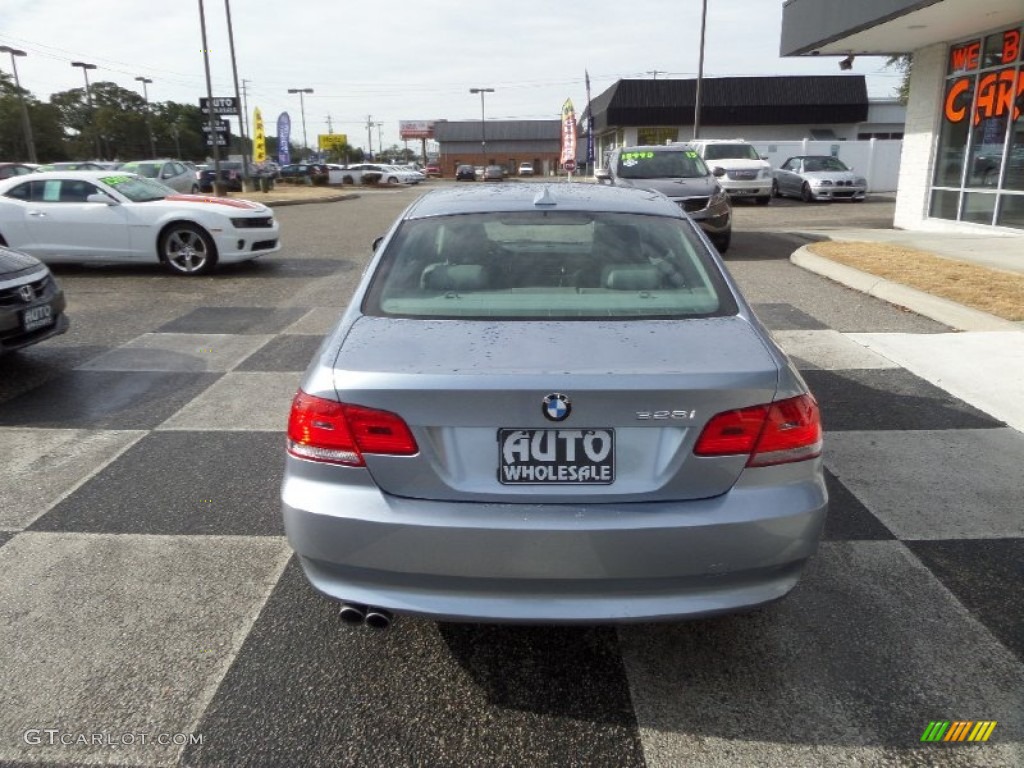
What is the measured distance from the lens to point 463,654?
2906 millimetres

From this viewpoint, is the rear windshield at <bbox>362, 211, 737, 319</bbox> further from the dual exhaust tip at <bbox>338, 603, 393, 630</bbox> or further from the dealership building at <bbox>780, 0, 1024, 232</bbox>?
the dealership building at <bbox>780, 0, 1024, 232</bbox>

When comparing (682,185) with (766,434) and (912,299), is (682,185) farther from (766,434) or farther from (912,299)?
(766,434)

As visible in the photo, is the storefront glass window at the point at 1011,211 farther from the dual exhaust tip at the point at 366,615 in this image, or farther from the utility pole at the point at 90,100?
the utility pole at the point at 90,100

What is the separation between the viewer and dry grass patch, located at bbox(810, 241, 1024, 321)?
817cm

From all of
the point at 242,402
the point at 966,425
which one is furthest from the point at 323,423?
the point at 966,425

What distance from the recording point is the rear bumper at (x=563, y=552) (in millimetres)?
2320

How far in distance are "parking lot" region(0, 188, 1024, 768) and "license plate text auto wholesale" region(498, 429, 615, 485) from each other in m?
0.81

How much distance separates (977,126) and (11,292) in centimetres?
1575

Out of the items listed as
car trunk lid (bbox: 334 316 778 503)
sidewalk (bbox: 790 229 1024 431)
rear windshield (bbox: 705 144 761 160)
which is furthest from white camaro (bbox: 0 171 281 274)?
rear windshield (bbox: 705 144 761 160)

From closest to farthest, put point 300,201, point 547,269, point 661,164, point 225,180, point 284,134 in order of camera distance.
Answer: point 547,269
point 661,164
point 300,201
point 225,180
point 284,134

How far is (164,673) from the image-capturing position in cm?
279

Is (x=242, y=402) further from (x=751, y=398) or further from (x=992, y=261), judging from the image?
(x=992, y=261)

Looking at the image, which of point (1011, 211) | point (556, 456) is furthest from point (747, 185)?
point (556, 456)

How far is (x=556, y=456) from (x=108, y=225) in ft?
35.2
